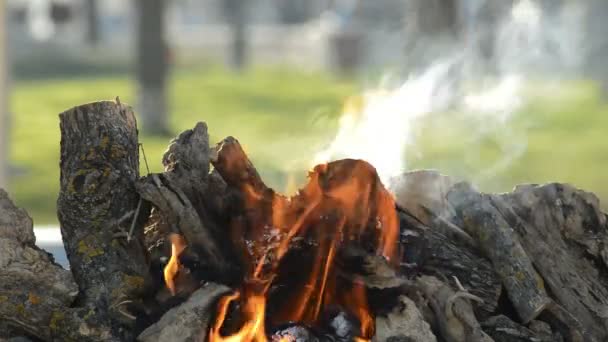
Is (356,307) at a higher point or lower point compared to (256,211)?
lower

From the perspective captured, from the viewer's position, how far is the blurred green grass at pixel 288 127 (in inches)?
438

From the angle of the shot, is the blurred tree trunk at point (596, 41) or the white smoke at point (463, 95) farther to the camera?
the blurred tree trunk at point (596, 41)

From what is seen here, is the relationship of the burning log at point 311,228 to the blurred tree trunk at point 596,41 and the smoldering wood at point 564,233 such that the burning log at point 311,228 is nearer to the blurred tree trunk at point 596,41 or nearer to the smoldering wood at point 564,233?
the smoldering wood at point 564,233

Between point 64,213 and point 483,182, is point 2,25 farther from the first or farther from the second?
point 64,213

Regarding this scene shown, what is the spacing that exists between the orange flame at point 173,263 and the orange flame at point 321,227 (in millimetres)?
225

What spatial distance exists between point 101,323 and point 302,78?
25.3m

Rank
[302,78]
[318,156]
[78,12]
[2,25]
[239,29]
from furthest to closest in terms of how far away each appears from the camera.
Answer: [78,12]
[239,29]
[302,78]
[2,25]
[318,156]

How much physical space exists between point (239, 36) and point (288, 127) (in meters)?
11.8

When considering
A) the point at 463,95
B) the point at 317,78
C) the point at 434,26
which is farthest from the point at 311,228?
the point at 317,78

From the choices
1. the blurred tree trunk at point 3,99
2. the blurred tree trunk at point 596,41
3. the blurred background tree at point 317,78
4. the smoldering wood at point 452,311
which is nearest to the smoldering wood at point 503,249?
the smoldering wood at point 452,311

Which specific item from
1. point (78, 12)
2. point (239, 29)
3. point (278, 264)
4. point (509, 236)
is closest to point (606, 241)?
point (509, 236)

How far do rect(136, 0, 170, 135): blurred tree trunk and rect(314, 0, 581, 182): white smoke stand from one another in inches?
264

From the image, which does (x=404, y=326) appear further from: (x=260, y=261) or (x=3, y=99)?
(x=3, y=99)

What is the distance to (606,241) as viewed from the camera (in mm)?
3779
